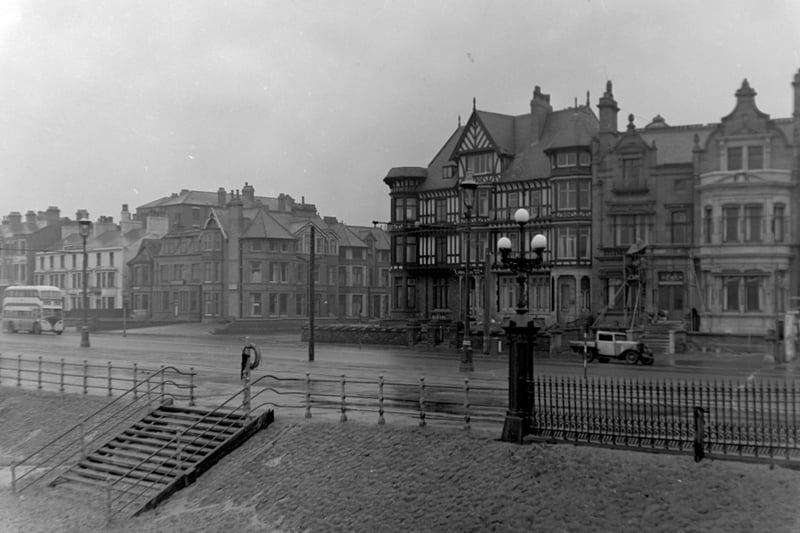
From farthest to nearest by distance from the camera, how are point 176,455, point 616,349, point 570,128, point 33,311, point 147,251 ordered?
point 147,251, point 33,311, point 570,128, point 616,349, point 176,455

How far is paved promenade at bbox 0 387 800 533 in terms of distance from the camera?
14.2m

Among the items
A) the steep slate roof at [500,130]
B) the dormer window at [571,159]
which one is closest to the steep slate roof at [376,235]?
the steep slate roof at [500,130]

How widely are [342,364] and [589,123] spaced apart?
95.6 ft

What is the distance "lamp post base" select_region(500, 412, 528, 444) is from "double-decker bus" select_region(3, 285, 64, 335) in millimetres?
57854

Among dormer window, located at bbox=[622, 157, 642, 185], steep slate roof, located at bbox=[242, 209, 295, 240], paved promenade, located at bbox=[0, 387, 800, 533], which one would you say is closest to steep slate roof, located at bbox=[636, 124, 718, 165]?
dormer window, located at bbox=[622, 157, 642, 185]

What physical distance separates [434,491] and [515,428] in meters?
2.41

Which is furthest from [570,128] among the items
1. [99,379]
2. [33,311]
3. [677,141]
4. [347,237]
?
[33,311]

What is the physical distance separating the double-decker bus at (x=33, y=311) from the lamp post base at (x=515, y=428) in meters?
57.9

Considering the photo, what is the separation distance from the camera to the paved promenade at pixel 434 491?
1419 centimetres

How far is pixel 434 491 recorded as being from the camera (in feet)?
53.9

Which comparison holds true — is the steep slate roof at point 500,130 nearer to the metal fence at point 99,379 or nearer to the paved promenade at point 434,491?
the metal fence at point 99,379

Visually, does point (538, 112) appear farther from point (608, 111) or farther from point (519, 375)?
point (519, 375)

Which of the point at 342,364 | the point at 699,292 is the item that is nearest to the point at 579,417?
the point at 342,364

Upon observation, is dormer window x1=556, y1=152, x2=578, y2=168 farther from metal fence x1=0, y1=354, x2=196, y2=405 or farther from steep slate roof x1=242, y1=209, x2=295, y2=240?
steep slate roof x1=242, y1=209, x2=295, y2=240
